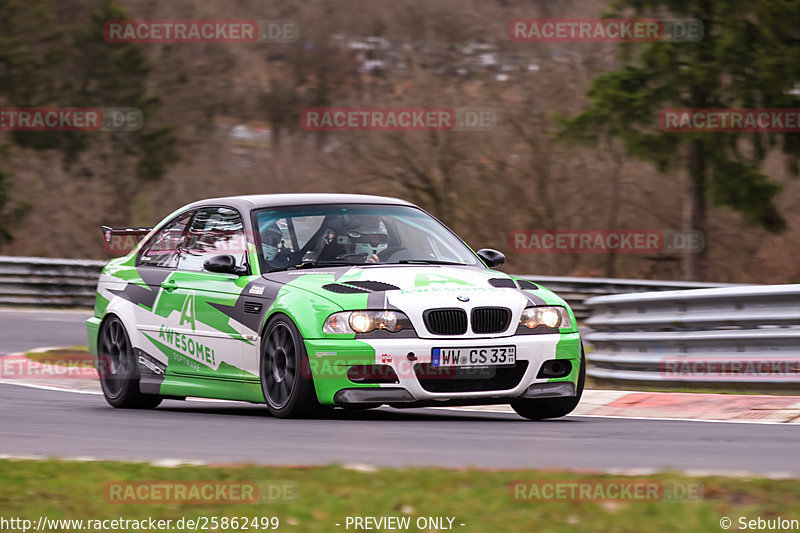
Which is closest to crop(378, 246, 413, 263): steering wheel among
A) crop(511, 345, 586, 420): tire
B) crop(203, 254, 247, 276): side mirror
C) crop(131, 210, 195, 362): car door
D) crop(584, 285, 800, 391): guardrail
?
crop(203, 254, 247, 276): side mirror

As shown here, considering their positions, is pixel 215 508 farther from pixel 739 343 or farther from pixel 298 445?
pixel 739 343

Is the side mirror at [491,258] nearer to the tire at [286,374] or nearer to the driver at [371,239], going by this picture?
the driver at [371,239]

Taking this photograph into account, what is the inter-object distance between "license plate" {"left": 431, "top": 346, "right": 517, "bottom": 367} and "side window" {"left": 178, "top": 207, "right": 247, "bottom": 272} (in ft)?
6.30

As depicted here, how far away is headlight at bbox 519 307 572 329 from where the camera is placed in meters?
9.45

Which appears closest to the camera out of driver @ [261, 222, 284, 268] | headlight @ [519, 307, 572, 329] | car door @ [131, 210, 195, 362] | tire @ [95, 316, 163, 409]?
headlight @ [519, 307, 572, 329]

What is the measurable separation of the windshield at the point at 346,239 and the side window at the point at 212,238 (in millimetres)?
195

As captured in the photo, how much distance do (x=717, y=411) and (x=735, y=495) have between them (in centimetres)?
458

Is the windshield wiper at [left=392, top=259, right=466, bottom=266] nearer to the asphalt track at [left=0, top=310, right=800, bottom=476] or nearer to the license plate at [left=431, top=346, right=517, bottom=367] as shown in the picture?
the asphalt track at [left=0, top=310, right=800, bottom=476]

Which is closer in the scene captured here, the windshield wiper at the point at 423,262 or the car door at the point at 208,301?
the car door at the point at 208,301

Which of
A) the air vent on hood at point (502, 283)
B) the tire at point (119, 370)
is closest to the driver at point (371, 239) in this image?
the air vent on hood at point (502, 283)

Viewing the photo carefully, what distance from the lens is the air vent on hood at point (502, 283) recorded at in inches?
380

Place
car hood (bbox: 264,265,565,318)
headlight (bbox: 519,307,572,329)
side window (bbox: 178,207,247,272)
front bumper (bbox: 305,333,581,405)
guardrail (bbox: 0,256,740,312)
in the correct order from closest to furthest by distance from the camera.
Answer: front bumper (bbox: 305,333,581,405), car hood (bbox: 264,265,565,318), headlight (bbox: 519,307,572,329), side window (bbox: 178,207,247,272), guardrail (bbox: 0,256,740,312)


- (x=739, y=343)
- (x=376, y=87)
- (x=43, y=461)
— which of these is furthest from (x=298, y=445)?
Result: (x=376, y=87)

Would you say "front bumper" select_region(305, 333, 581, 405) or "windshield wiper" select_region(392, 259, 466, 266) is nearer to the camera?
"front bumper" select_region(305, 333, 581, 405)
